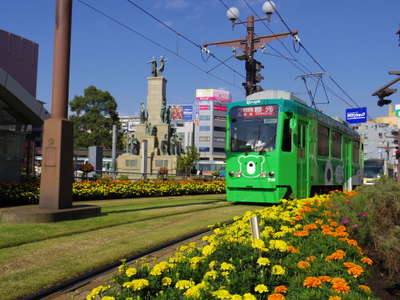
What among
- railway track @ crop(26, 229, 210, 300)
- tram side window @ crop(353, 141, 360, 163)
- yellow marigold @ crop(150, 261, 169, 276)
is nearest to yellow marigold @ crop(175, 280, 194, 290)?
yellow marigold @ crop(150, 261, 169, 276)

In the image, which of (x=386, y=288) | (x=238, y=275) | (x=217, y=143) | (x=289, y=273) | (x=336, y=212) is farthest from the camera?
(x=217, y=143)

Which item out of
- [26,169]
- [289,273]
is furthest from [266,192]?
[26,169]

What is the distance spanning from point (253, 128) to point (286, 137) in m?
1.06

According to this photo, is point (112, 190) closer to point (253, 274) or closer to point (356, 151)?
point (356, 151)

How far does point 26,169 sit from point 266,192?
11091 millimetres

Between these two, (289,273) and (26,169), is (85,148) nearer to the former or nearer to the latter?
(26,169)

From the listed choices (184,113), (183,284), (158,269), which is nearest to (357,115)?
(158,269)

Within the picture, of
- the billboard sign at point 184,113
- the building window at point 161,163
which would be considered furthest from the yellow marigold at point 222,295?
the billboard sign at point 184,113

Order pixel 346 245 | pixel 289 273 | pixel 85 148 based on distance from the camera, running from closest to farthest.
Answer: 1. pixel 289 273
2. pixel 346 245
3. pixel 85 148

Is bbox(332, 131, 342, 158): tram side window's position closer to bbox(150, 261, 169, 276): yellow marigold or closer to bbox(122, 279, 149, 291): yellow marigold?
bbox(150, 261, 169, 276): yellow marigold

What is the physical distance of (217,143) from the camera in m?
111

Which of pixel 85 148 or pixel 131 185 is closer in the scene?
pixel 131 185

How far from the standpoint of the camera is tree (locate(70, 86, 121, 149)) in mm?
64688

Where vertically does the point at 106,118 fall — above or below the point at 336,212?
above
